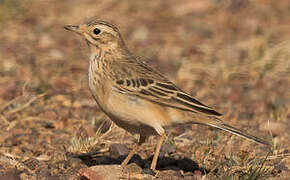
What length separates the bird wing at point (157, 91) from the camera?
5.49 meters

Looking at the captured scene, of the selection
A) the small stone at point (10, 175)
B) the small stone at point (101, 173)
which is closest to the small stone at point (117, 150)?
the small stone at point (101, 173)

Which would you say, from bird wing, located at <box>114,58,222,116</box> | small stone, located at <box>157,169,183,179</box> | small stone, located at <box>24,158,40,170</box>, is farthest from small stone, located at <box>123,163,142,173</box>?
small stone, located at <box>24,158,40,170</box>

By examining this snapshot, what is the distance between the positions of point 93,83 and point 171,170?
1.14m

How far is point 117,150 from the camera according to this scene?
6312 millimetres

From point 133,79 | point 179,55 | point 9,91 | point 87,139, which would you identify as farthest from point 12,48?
point 133,79

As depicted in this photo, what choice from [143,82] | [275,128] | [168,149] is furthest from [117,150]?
[275,128]

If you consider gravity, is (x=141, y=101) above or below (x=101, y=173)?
above

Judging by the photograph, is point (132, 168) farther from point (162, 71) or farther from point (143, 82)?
point (162, 71)

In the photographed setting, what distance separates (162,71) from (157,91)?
418 centimetres

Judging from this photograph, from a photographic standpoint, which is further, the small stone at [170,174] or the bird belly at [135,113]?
the small stone at [170,174]

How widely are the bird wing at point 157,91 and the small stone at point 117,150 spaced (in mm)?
1000

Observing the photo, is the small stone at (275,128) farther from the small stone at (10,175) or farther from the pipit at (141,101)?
the small stone at (10,175)

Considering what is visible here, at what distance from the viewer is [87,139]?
249 inches

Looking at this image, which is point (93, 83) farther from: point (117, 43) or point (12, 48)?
point (12, 48)
